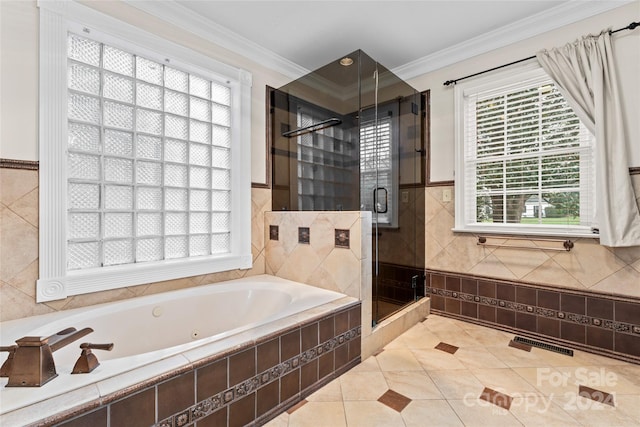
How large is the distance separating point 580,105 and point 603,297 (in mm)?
1344

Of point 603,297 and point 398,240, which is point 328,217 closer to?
point 398,240

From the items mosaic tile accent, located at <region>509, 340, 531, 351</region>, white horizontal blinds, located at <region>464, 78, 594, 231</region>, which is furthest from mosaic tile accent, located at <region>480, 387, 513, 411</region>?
white horizontal blinds, located at <region>464, 78, 594, 231</region>

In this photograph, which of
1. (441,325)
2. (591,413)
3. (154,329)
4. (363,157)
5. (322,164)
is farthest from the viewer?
(441,325)

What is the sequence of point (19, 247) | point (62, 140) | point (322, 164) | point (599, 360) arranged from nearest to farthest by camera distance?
point (19, 247), point (62, 140), point (599, 360), point (322, 164)

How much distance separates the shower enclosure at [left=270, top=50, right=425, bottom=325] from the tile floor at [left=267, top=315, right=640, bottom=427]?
47cm

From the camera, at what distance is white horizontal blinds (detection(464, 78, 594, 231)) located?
213 centimetres

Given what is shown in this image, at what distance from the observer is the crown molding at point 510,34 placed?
2.04m

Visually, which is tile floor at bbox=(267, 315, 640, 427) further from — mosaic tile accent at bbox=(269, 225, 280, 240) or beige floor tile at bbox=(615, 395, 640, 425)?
mosaic tile accent at bbox=(269, 225, 280, 240)

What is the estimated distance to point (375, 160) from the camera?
2.31 meters

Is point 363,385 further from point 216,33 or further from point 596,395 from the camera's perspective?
point 216,33

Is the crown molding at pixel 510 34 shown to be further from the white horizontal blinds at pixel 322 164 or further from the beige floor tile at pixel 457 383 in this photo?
the beige floor tile at pixel 457 383

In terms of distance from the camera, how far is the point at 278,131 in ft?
8.98

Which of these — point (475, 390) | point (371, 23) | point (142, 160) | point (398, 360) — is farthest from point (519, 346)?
point (142, 160)

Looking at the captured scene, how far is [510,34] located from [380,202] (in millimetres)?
1725
